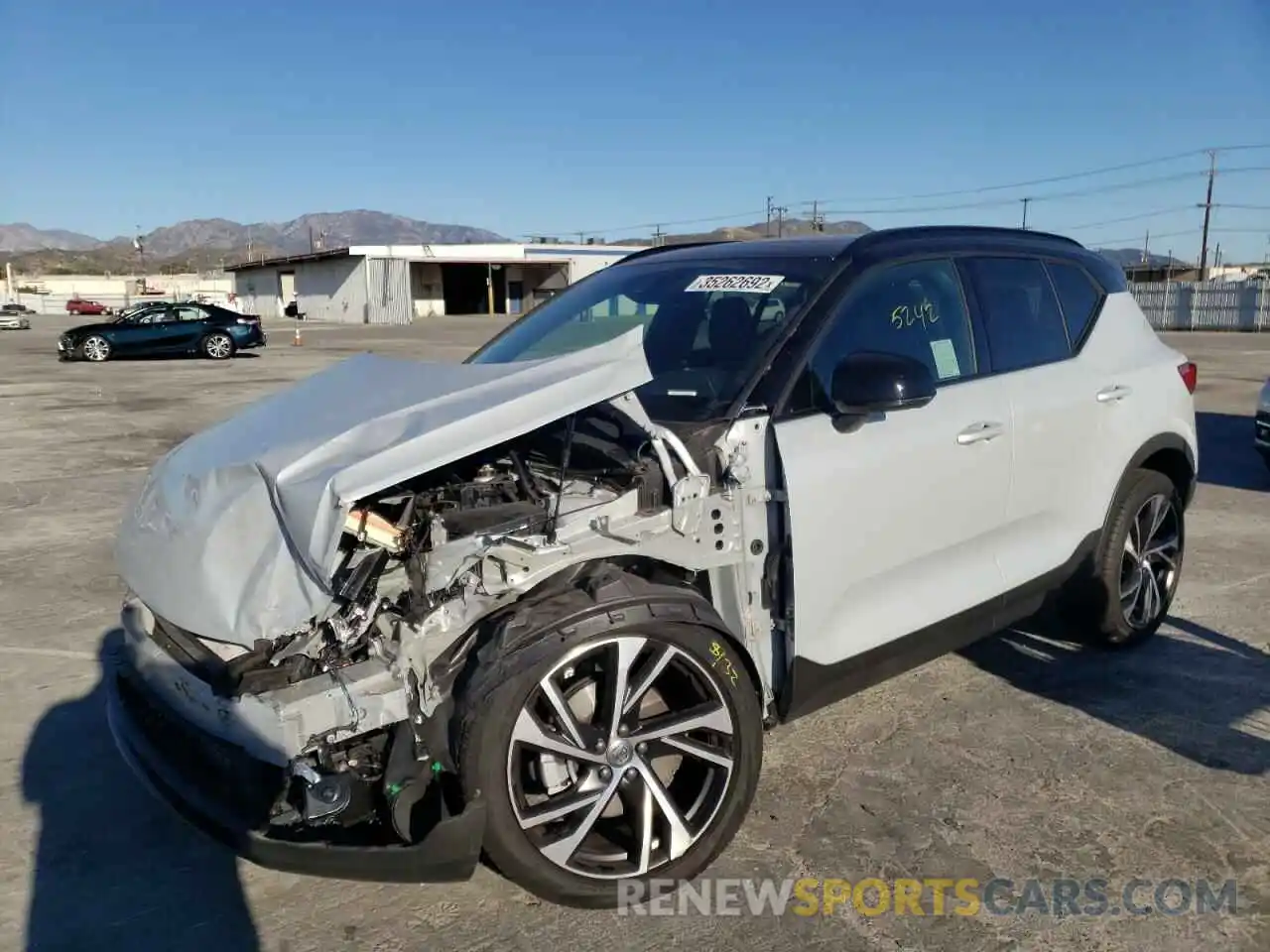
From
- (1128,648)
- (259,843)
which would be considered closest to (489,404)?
(259,843)

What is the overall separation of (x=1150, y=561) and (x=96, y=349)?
27590mm

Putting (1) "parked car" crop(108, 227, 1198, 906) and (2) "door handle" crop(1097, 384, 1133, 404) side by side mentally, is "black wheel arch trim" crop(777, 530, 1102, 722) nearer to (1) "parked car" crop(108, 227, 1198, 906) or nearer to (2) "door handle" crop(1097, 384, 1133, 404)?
(1) "parked car" crop(108, 227, 1198, 906)

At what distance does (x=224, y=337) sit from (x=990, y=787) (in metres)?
27.0

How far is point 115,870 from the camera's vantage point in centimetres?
294

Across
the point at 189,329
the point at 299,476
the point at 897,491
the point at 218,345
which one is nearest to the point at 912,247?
the point at 897,491

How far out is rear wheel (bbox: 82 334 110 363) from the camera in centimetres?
2595

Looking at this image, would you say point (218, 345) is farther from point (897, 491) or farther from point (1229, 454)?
point (897, 491)

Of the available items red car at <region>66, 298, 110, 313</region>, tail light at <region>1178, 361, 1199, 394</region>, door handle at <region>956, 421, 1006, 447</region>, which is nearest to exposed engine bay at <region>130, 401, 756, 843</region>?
door handle at <region>956, 421, 1006, 447</region>

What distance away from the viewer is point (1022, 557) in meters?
3.80

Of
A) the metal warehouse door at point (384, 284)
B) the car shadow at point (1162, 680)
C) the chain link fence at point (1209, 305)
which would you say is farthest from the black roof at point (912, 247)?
the metal warehouse door at point (384, 284)

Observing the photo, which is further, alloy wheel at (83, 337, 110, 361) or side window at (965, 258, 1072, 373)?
alloy wheel at (83, 337, 110, 361)

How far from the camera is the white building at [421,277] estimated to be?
57.6 meters

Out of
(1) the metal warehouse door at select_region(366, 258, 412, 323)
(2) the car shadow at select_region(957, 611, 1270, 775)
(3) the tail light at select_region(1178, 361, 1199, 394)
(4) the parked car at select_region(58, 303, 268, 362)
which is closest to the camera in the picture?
(2) the car shadow at select_region(957, 611, 1270, 775)

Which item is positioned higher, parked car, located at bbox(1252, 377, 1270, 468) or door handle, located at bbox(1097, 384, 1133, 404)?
door handle, located at bbox(1097, 384, 1133, 404)
